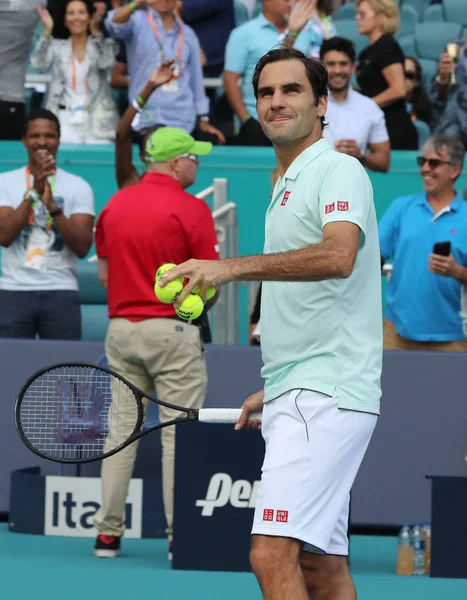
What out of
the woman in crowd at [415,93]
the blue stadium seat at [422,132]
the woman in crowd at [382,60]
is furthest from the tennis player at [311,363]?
the blue stadium seat at [422,132]

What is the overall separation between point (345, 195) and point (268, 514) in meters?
0.91

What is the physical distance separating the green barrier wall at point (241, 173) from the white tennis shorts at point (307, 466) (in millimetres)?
6172

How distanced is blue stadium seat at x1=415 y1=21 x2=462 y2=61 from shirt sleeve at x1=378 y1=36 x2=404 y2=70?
2828 millimetres

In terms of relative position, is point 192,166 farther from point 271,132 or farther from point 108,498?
point 271,132

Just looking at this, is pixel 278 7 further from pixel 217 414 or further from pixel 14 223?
pixel 217 414

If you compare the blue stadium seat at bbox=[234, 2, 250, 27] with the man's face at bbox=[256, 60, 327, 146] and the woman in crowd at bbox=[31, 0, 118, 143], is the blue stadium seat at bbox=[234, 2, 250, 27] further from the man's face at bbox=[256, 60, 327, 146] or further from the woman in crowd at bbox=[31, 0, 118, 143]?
the man's face at bbox=[256, 60, 327, 146]

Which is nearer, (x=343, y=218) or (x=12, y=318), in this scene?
(x=343, y=218)

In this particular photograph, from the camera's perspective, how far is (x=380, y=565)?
21.1 ft

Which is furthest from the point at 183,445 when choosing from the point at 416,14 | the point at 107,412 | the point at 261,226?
the point at 416,14

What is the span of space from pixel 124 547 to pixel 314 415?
3.44 m

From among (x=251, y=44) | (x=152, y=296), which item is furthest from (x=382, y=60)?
(x=152, y=296)

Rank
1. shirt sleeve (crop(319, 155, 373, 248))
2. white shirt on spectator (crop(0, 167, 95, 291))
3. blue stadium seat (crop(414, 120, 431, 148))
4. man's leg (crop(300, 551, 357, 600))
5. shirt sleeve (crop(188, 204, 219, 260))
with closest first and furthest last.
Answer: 1. shirt sleeve (crop(319, 155, 373, 248))
2. man's leg (crop(300, 551, 357, 600))
3. shirt sleeve (crop(188, 204, 219, 260))
4. white shirt on spectator (crop(0, 167, 95, 291))
5. blue stadium seat (crop(414, 120, 431, 148))

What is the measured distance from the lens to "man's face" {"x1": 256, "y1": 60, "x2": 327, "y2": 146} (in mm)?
3732

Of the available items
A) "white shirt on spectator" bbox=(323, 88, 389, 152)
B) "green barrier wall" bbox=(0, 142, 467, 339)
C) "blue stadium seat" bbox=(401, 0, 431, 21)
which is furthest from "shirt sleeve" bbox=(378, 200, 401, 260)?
"blue stadium seat" bbox=(401, 0, 431, 21)
